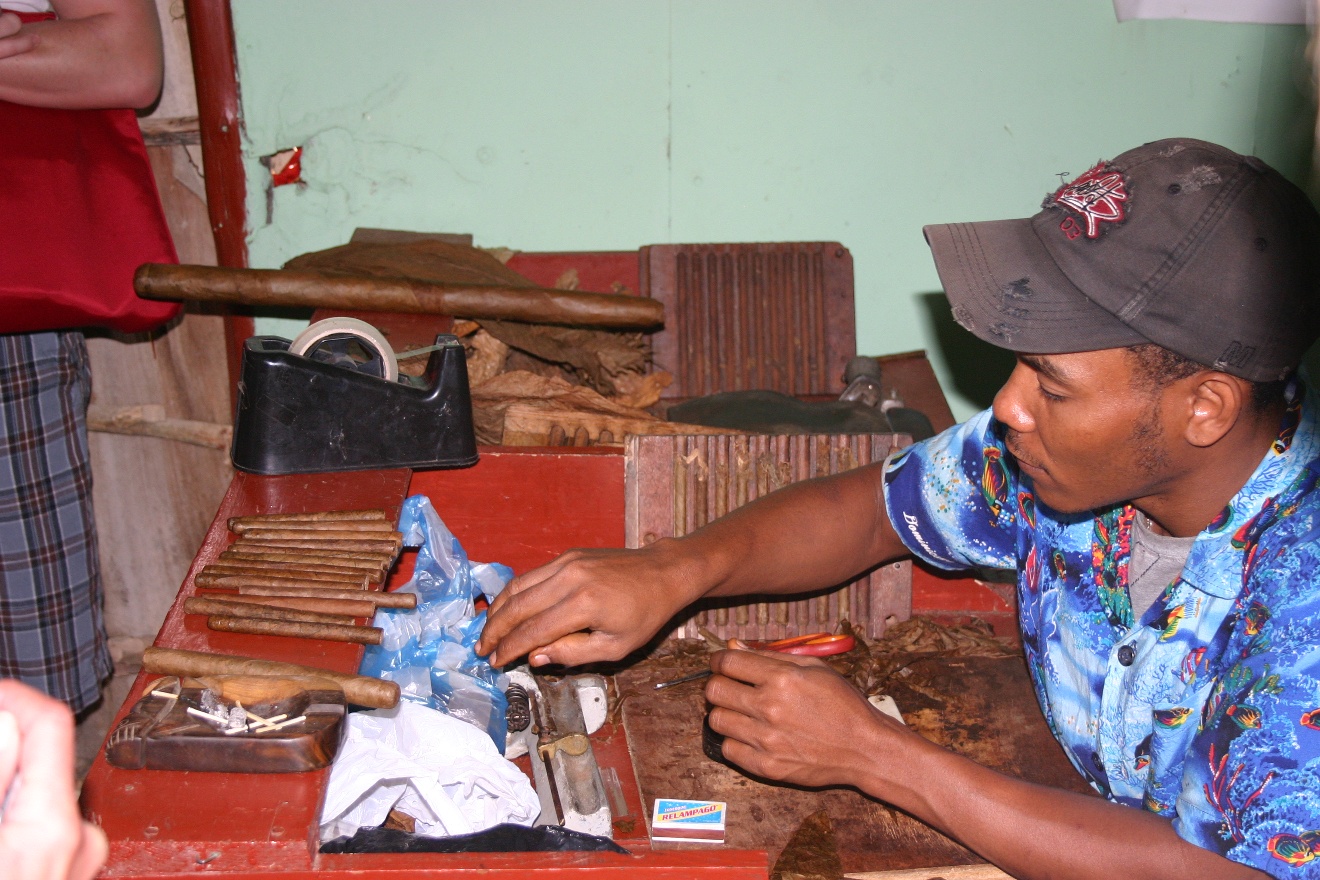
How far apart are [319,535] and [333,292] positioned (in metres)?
0.90

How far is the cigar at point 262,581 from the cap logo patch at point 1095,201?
3.44ft

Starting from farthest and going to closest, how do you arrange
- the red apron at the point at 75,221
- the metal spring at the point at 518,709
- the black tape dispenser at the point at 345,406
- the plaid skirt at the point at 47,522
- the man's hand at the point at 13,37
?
the plaid skirt at the point at 47,522 < the red apron at the point at 75,221 < the man's hand at the point at 13,37 < the black tape dispenser at the point at 345,406 < the metal spring at the point at 518,709

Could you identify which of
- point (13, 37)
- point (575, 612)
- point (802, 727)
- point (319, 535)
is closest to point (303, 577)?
point (319, 535)

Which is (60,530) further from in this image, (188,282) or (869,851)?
(869,851)

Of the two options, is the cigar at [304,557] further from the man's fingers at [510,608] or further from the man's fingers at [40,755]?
the man's fingers at [40,755]

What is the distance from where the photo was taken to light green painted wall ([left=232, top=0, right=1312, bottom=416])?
275cm

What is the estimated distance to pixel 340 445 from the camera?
1.78 metres

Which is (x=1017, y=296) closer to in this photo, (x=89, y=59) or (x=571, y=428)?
(x=571, y=428)

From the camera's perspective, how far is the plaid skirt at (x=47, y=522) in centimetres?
238

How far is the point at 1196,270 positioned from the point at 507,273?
1771 millimetres

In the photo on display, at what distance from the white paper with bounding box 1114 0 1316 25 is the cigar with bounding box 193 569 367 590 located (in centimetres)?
257

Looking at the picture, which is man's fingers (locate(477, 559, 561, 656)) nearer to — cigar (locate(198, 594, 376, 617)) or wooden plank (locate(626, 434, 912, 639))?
cigar (locate(198, 594, 376, 617))

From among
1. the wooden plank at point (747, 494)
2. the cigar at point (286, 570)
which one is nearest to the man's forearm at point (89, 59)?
the cigar at point (286, 570)

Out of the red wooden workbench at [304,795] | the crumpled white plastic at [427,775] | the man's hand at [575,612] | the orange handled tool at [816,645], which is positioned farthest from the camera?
the orange handled tool at [816,645]
